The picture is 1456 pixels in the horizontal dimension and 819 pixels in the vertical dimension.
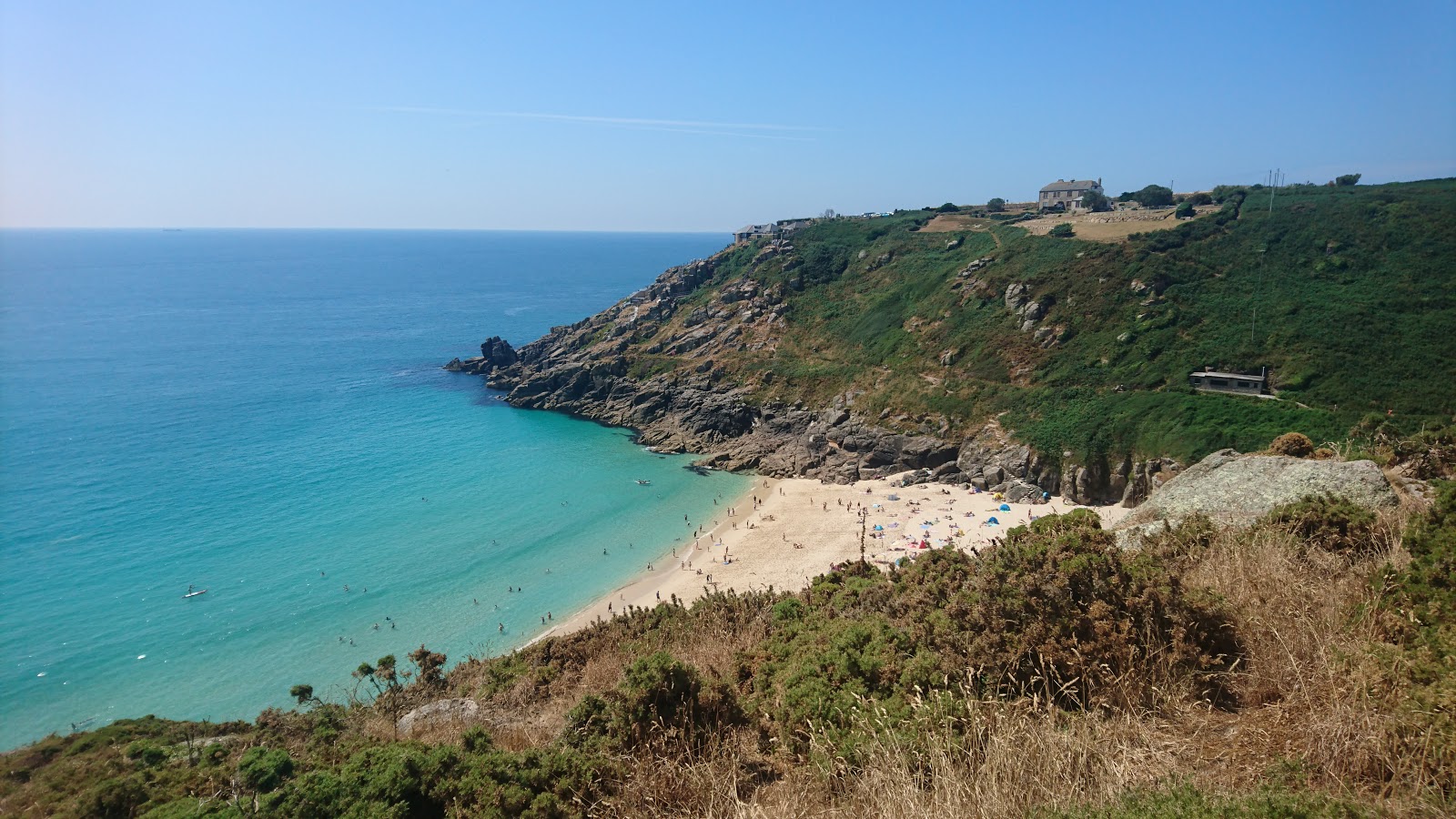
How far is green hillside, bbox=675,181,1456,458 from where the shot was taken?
3219 centimetres

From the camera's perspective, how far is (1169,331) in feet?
129

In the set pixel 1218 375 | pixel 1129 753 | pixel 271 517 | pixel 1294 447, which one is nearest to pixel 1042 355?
pixel 1218 375

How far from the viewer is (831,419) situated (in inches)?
1754

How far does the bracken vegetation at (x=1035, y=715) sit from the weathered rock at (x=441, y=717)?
0.25 meters

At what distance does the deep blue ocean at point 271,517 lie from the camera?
2402 centimetres

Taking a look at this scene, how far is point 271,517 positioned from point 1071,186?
8236 cm

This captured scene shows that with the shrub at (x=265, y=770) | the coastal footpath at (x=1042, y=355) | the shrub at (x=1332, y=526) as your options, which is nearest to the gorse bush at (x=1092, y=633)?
the shrub at (x=1332, y=526)

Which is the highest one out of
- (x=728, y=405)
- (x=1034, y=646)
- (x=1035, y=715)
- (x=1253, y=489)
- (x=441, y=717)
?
(x=1034, y=646)

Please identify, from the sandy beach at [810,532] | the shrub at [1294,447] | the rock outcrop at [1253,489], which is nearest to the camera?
the rock outcrop at [1253,489]

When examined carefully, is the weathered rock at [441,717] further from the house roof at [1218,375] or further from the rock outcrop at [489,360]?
the rock outcrop at [489,360]

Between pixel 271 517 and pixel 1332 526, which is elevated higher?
pixel 1332 526

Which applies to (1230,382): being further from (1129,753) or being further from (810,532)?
(1129,753)

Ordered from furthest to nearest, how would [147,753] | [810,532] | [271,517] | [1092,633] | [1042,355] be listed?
[1042,355], [271,517], [810,532], [147,753], [1092,633]

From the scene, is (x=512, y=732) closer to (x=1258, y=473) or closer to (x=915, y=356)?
(x=1258, y=473)
